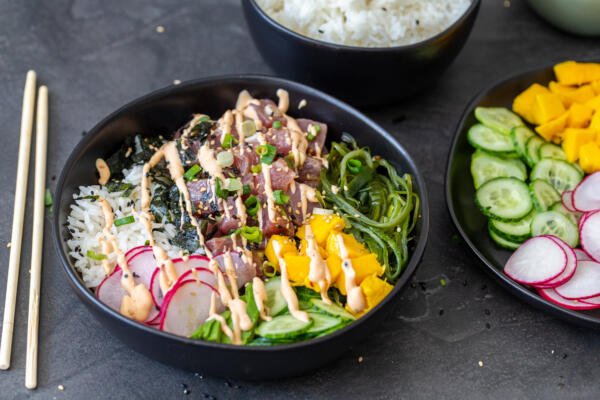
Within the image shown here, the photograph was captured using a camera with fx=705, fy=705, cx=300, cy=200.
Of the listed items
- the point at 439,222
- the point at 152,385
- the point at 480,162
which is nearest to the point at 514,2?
the point at 480,162

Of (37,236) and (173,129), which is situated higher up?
(173,129)

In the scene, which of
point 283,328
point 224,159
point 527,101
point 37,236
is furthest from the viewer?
point 527,101

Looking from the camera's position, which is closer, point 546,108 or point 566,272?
point 566,272

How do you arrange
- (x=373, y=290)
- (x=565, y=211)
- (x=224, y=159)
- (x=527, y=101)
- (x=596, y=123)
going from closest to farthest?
(x=373, y=290), (x=224, y=159), (x=565, y=211), (x=596, y=123), (x=527, y=101)

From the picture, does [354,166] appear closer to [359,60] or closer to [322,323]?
[359,60]

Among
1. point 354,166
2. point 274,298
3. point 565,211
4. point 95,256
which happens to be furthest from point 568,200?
point 95,256

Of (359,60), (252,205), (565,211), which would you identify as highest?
(359,60)

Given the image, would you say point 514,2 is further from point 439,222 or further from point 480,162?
point 439,222
